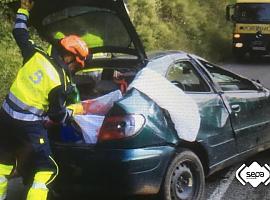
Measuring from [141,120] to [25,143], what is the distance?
97 centimetres

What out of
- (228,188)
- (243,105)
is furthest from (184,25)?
(228,188)

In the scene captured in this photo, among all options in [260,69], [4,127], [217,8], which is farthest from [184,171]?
[217,8]

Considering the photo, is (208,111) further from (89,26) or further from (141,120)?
(89,26)

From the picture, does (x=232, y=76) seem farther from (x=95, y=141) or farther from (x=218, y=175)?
(x=95, y=141)

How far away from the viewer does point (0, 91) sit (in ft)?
30.1

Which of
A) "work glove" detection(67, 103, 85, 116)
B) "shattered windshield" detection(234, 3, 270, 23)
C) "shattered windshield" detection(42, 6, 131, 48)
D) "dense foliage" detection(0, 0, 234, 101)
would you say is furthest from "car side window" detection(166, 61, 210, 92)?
"shattered windshield" detection(234, 3, 270, 23)

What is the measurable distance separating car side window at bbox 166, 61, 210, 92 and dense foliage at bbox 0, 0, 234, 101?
12.2m

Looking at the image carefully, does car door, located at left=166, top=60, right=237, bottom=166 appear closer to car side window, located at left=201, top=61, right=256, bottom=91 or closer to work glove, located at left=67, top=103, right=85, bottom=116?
car side window, located at left=201, top=61, right=256, bottom=91

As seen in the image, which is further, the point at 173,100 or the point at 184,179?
the point at 184,179

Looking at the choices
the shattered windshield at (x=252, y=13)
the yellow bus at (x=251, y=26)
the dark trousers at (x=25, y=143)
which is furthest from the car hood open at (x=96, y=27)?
the shattered windshield at (x=252, y=13)

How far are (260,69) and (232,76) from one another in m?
13.6

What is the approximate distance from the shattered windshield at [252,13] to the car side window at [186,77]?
632 inches

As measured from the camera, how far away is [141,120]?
179 inches

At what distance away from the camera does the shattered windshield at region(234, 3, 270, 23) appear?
20.8m
